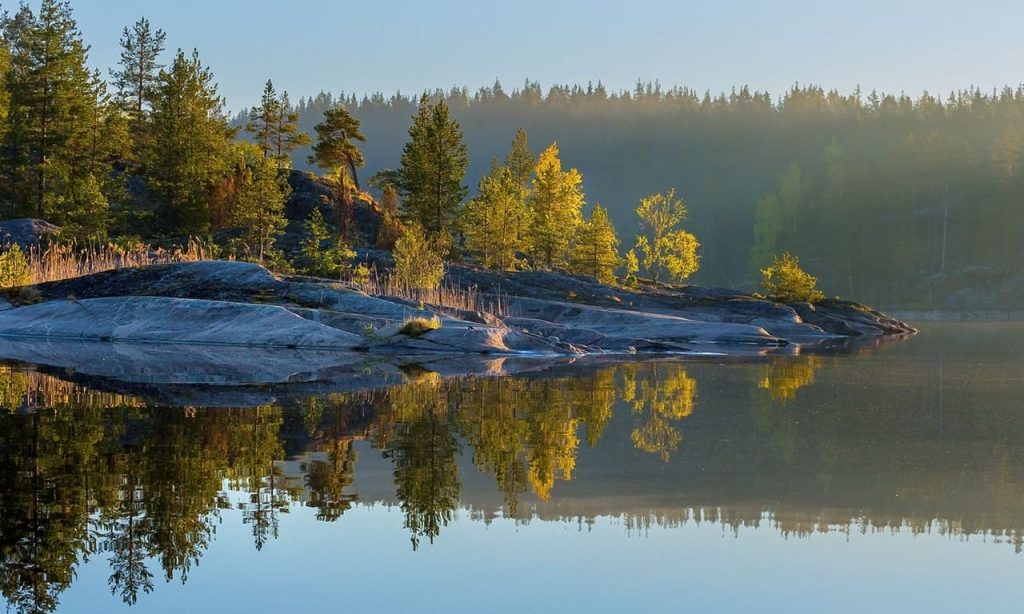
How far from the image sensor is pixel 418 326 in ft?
103

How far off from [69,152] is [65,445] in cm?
5484

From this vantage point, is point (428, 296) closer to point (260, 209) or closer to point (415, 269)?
point (415, 269)

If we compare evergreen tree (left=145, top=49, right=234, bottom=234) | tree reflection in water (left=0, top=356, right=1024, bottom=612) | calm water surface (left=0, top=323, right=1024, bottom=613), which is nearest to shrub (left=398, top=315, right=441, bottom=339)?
tree reflection in water (left=0, top=356, right=1024, bottom=612)

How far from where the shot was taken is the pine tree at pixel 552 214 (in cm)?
7375

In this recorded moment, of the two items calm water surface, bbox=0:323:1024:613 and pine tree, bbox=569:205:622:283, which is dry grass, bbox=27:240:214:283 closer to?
calm water surface, bbox=0:323:1024:613

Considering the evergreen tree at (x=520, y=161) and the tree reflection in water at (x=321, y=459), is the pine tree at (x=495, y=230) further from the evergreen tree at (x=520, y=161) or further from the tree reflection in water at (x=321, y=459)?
the tree reflection in water at (x=321, y=459)

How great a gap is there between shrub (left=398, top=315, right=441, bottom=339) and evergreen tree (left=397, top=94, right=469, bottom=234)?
3846cm

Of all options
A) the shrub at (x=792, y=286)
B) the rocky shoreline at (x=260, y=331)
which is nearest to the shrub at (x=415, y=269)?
the rocky shoreline at (x=260, y=331)

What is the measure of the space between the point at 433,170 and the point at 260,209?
18.5 meters

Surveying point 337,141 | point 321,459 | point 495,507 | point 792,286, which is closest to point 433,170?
point 337,141

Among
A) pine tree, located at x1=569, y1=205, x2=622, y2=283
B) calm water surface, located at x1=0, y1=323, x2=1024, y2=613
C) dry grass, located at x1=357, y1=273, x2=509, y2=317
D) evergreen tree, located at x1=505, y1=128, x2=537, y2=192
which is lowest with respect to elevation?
calm water surface, located at x1=0, y1=323, x2=1024, y2=613

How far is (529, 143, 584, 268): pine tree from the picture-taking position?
242ft

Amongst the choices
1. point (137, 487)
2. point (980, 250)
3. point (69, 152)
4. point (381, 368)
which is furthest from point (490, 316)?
point (980, 250)

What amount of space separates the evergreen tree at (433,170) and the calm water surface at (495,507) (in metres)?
53.2
